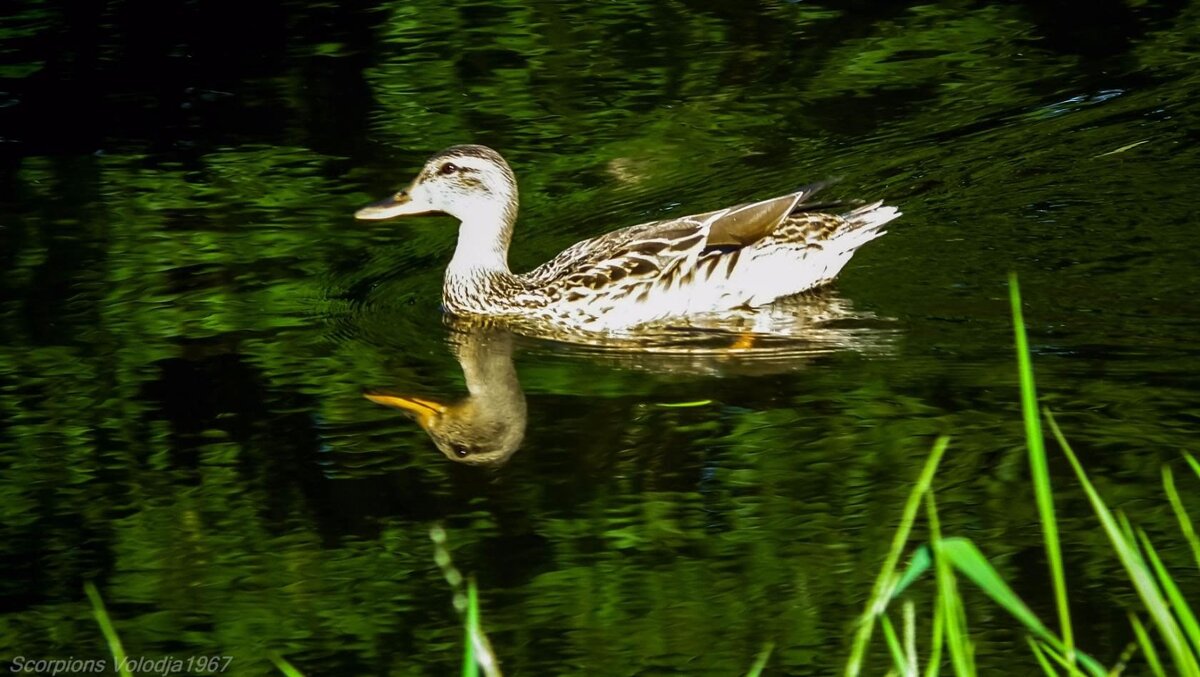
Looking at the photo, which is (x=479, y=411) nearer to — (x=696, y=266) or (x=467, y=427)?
(x=467, y=427)

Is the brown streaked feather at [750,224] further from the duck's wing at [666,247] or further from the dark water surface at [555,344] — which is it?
the dark water surface at [555,344]

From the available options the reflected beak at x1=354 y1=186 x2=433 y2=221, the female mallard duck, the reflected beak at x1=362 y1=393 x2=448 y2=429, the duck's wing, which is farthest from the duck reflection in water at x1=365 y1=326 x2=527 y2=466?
the reflected beak at x1=354 y1=186 x2=433 y2=221

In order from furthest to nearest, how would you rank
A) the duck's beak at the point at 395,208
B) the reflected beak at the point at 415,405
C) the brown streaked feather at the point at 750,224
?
1. the duck's beak at the point at 395,208
2. the brown streaked feather at the point at 750,224
3. the reflected beak at the point at 415,405

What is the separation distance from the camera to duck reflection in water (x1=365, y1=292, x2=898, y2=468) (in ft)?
24.0

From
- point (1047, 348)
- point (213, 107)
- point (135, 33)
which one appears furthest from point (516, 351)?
point (135, 33)

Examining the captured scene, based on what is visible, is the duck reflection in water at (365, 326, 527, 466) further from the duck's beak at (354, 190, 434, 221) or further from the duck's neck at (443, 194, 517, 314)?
the duck's beak at (354, 190, 434, 221)

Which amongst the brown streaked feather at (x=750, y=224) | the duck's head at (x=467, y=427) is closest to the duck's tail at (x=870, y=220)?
the brown streaked feather at (x=750, y=224)

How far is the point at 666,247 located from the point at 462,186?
1.24m

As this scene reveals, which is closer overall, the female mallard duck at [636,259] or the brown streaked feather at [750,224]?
the female mallard duck at [636,259]

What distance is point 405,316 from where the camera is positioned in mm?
9211

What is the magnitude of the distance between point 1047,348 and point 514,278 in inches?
120

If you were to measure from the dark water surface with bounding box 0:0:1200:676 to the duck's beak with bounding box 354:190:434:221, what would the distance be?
378 mm

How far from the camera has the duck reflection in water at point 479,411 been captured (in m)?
7.15

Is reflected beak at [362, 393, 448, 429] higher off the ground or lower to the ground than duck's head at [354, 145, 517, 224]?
lower
